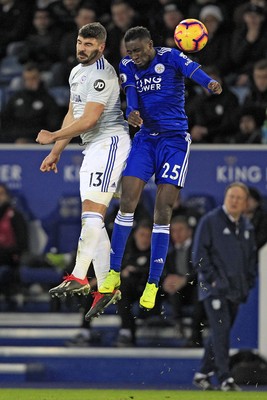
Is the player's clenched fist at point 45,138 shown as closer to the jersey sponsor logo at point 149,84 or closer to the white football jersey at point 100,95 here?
the white football jersey at point 100,95

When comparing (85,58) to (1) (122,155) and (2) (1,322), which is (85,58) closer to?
(1) (122,155)

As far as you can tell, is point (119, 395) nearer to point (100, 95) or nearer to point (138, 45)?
point (100, 95)

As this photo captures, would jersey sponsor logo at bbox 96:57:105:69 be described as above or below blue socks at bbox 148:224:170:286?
above

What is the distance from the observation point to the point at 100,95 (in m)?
10.3

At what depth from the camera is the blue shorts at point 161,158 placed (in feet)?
34.3

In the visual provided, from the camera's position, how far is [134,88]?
33.9 feet

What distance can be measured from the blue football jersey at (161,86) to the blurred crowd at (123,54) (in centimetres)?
461

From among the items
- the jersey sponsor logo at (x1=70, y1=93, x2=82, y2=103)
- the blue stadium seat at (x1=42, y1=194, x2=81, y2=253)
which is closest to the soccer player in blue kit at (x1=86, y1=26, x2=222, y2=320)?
the jersey sponsor logo at (x1=70, y1=93, x2=82, y2=103)

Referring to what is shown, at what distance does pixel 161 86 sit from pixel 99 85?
0.50 meters

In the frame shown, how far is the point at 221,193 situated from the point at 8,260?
2648 mm

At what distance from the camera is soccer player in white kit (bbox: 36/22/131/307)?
1024 centimetres

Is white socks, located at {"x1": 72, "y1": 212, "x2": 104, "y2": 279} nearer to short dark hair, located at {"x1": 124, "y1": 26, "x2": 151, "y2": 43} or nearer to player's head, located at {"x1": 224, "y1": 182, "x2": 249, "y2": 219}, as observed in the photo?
short dark hair, located at {"x1": 124, "y1": 26, "x2": 151, "y2": 43}

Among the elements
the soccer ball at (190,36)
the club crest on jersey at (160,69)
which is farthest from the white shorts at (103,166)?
the soccer ball at (190,36)

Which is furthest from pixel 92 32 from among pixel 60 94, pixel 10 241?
pixel 60 94
